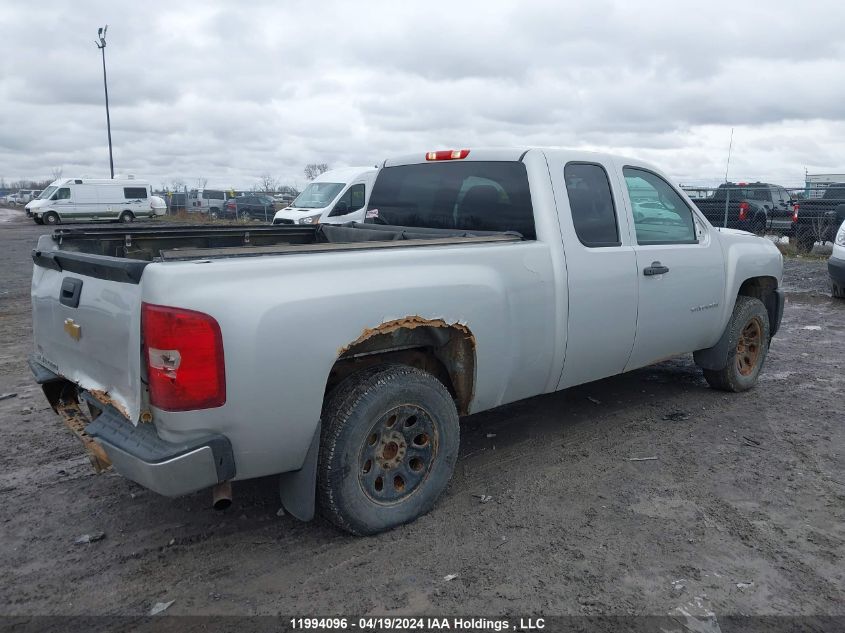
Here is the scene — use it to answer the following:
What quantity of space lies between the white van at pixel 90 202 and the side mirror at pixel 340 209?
26.2 meters

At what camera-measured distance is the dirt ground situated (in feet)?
10.0

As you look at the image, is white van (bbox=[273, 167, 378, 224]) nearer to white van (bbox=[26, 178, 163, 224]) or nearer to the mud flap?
the mud flap

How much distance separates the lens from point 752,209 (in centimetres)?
1842

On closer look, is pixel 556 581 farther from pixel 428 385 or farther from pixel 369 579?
pixel 428 385

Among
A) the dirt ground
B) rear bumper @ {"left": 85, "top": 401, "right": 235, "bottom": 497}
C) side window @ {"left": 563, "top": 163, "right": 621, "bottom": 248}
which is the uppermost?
side window @ {"left": 563, "top": 163, "right": 621, "bottom": 248}

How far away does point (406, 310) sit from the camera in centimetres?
342

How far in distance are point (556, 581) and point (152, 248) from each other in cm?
318

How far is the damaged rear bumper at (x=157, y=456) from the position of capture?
9.23 ft

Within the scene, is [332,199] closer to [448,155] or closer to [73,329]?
[448,155]

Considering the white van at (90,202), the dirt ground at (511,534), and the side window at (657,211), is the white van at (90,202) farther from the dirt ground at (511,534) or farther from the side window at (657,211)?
the side window at (657,211)

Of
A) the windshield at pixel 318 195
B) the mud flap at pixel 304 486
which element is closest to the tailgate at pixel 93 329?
the mud flap at pixel 304 486

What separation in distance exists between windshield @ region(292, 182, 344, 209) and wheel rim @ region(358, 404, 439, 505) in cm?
1618

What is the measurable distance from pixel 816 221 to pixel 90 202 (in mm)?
35268

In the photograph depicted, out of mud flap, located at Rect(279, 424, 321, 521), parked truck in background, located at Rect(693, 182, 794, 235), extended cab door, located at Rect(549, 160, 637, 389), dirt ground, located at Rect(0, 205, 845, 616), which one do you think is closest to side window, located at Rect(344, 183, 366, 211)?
parked truck in background, located at Rect(693, 182, 794, 235)
